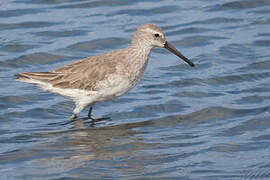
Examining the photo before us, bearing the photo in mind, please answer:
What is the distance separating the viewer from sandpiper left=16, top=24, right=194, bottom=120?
10594 mm

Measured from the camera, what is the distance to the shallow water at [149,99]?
880cm

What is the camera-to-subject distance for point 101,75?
1062 cm

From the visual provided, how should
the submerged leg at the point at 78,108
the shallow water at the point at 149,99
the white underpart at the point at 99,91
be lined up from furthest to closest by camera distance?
1. the submerged leg at the point at 78,108
2. the white underpart at the point at 99,91
3. the shallow water at the point at 149,99

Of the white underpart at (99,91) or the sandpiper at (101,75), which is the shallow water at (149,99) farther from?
the sandpiper at (101,75)

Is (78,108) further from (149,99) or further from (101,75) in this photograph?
(149,99)

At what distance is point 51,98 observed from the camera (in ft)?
39.8

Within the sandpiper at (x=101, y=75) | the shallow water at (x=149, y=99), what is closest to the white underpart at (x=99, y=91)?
the sandpiper at (x=101, y=75)

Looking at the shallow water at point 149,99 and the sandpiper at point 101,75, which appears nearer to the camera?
the shallow water at point 149,99

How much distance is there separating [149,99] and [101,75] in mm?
1552

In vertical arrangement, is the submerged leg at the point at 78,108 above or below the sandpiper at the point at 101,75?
below

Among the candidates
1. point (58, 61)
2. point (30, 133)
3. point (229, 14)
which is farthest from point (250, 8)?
point (30, 133)

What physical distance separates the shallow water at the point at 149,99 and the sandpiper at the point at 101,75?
524 millimetres

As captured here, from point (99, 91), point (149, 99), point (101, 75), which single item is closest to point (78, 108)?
point (99, 91)

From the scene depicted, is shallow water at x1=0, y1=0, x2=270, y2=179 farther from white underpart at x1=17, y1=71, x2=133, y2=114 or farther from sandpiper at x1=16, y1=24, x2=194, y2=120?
sandpiper at x1=16, y1=24, x2=194, y2=120
